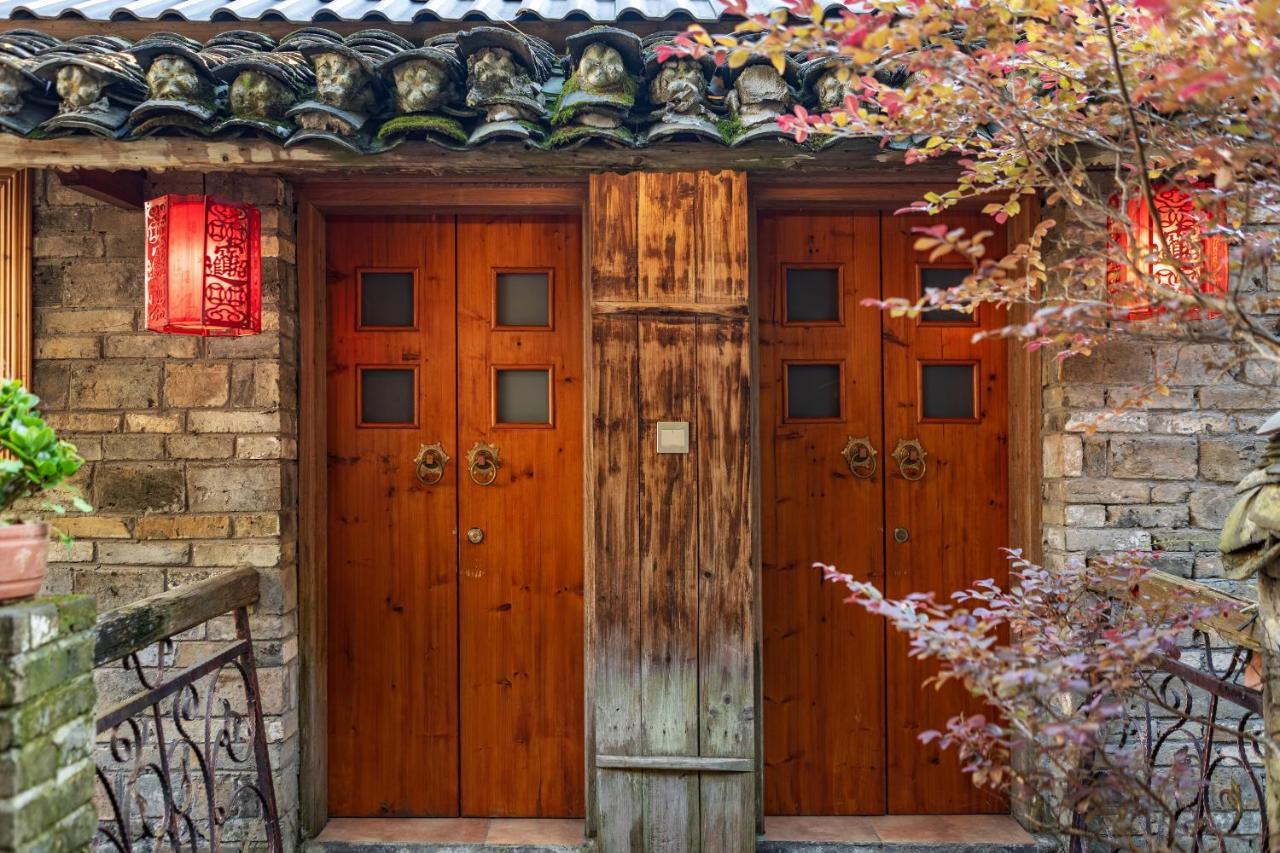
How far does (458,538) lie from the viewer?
380 centimetres

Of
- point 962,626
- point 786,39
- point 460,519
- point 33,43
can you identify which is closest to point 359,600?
point 460,519

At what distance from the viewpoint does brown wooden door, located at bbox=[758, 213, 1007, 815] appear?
3771 millimetres

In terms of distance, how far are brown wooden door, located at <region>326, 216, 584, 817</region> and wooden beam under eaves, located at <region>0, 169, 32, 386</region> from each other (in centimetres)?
114

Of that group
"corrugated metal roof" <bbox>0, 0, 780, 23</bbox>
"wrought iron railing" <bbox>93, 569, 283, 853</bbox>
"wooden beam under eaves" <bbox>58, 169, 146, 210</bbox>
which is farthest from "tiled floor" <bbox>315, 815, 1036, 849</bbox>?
"corrugated metal roof" <bbox>0, 0, 780, 23</bbox>

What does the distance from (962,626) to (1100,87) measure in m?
1.35

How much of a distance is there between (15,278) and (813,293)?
3.24m

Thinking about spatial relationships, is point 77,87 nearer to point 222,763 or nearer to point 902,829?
point 222,763

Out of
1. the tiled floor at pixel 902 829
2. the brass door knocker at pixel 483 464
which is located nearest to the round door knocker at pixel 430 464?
the brass door knocker at pixel 483 464

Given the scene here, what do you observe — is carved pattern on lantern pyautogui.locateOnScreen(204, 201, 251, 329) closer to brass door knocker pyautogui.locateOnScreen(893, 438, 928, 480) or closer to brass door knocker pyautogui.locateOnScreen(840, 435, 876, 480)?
brass door knocker pyautogui.locateOnScreen(840, 435, 876, 480)

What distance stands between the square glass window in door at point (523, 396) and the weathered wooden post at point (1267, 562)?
2518 millimetres

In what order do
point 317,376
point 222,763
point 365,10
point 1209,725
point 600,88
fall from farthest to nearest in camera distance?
point 365,10 < point 317,376 < point 222,763 < point 600,88 < point 1209,725

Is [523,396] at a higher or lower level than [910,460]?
higher

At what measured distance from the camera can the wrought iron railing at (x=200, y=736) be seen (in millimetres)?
2723

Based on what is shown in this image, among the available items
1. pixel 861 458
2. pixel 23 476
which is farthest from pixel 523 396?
pixel 23 476
